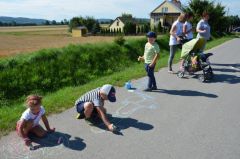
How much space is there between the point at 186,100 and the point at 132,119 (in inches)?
71.5

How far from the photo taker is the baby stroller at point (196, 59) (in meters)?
8.61

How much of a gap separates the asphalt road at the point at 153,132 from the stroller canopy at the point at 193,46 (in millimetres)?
1631

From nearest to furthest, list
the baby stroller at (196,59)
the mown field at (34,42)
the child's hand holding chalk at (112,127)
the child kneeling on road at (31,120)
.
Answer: the child kneeling on road at (31,120)
the child's hand holding chalk at (112,127)
the baby stroller at (196,59)
the mown field at (34,42)

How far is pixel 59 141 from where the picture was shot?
452 cm

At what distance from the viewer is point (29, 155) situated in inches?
161

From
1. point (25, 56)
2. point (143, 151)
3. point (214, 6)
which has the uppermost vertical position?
point (214, 6)

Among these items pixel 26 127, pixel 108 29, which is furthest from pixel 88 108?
pixel 108 29

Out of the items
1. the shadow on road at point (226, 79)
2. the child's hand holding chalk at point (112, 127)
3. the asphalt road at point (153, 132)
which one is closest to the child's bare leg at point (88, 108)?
the asphalt road at point (153, 132)

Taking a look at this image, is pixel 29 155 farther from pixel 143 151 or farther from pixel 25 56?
pixel 25 56

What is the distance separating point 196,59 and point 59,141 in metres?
5.34

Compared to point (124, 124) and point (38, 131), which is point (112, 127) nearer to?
point (124, 124)

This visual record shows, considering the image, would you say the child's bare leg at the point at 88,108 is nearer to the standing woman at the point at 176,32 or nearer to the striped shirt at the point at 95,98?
the striped shirt at the point at 95,98

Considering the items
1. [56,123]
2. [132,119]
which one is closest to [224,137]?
[132,119]

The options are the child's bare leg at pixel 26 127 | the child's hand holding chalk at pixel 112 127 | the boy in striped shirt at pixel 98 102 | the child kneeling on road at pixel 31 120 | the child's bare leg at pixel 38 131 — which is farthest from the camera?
the boy in striped shirt at pixel 98 102
